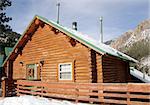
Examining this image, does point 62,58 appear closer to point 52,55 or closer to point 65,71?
point 65,71

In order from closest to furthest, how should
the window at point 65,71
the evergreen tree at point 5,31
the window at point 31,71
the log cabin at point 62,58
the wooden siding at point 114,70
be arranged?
the log cabin at point 62,58, the wooden siding at point 114,70, the window at point 65,71, the window at point 31,71, the evergreen tree at point 5,31

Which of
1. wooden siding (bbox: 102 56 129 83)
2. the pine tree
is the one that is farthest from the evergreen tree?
wooden siding (bbox: 102 56 129 83)

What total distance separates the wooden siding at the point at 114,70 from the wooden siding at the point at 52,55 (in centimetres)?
120

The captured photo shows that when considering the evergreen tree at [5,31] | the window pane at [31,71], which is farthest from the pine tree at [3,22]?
the window pane at [31,71]

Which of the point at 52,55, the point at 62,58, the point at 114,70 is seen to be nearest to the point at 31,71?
the point at 52,55

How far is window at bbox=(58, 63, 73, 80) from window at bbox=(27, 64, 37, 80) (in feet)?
10.3

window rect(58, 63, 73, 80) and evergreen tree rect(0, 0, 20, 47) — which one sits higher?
evergreen tree rect(0, 0, 20, 47)

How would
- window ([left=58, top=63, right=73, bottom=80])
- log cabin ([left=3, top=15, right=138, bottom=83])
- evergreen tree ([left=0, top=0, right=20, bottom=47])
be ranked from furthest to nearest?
evergreen tree ([left=0, top=0, right=20, bottom=47]) < window ([left=58, top=63, right=73, bottom=80]) < log cabin ([left=3, top=15, right=138, bottom=83])

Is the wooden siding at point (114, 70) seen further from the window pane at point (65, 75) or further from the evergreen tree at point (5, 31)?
the evergreen tree at point (5, 31)

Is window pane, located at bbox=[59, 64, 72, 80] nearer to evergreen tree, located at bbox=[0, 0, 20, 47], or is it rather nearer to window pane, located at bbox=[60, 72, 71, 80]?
window pane, located at bbox=[60, 72, 71, 80]

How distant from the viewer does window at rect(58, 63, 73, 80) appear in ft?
57.6

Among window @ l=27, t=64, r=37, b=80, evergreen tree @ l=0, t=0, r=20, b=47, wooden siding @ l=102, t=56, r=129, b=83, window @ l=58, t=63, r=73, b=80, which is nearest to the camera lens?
wooden siding @ l=102, t=56, r=129, b=83

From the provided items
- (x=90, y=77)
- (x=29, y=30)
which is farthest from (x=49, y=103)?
(x=29, y=30)

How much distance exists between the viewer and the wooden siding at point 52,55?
1675 centimetres
